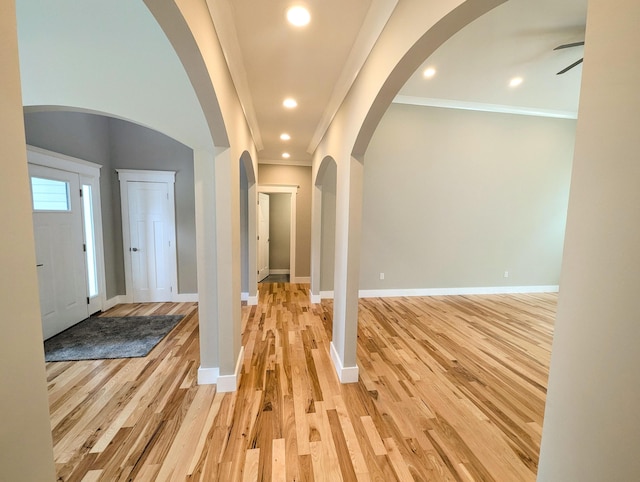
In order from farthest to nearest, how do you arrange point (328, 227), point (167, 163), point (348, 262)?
1. point (328, 227)
2. point (167, 163)
3. point (348, 262)

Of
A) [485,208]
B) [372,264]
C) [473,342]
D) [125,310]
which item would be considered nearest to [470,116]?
[485,208]

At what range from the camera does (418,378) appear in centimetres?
250

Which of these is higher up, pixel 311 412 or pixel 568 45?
pixel 568 45

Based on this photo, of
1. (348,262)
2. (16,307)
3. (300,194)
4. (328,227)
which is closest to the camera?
(16,307)

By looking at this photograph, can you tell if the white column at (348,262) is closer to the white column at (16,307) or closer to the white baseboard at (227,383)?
the white baseboard at (227,383)

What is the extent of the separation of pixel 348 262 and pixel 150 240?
385 cm

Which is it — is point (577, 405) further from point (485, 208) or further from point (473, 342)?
point (485, 208)

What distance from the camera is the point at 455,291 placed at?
512 centimetres

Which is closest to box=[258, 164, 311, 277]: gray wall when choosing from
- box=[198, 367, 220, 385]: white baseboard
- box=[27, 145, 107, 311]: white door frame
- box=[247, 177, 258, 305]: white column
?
box=[247, 177, 258, 305]: white column

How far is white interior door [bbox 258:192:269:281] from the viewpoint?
6.01 m

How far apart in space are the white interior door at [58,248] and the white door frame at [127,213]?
0.66m

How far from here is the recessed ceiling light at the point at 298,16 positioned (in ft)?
4.92

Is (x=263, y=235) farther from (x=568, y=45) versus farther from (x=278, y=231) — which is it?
(x=568, y=45)

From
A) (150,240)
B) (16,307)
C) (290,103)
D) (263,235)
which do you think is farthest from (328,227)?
(16,307)
